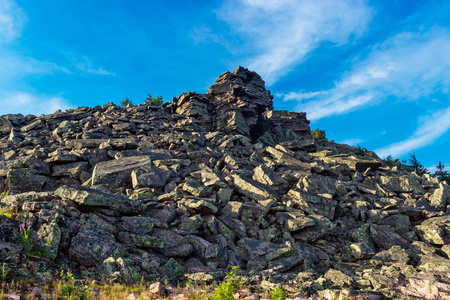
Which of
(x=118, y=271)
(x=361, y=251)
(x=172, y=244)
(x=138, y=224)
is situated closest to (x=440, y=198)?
(x=361, y=251)

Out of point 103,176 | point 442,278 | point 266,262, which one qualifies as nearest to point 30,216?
point 103,176

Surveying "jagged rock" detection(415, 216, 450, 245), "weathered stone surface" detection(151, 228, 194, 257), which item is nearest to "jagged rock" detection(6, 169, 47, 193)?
"weathered stone surface" detection(151, 228, 194, 257)

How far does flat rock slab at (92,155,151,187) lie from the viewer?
1827cm

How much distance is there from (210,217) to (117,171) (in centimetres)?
818

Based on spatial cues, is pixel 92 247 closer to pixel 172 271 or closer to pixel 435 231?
pixel 172 271

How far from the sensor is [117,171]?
1888 centimetres

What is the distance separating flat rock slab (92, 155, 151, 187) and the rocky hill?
7 centimetres

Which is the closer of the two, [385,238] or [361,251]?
[361,251]

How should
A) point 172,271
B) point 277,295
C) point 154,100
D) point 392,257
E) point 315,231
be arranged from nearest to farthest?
point 277,295, point 172,271, point 392,257, point 315,231, point 154,100

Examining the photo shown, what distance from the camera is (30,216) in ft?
35.2

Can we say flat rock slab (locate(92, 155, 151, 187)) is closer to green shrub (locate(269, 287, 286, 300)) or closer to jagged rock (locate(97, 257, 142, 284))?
jagged rock (locate(97, 257, 142, 284))

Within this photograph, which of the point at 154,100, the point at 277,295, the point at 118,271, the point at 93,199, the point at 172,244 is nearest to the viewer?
the point at 277,295

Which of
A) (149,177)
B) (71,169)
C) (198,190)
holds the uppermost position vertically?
(71,169)

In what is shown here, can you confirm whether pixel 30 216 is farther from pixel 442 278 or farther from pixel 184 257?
pixel 442 278
